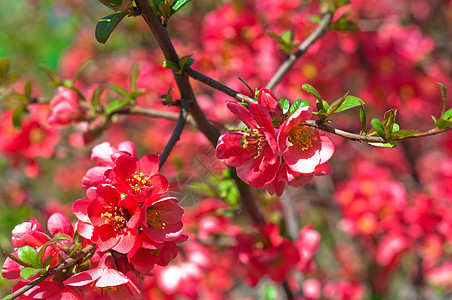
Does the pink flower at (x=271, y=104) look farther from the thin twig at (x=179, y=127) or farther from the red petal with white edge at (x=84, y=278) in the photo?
the red petal with white edge at (x=84, y=278)

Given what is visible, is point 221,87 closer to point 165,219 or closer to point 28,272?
point 165,219

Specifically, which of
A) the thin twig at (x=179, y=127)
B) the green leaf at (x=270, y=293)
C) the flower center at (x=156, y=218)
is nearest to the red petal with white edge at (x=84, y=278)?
the flower center at (x=156, y=218)

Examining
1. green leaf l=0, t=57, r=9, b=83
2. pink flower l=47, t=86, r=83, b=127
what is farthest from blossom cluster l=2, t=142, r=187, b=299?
green leaf l=0, t=57, r=9, b=83

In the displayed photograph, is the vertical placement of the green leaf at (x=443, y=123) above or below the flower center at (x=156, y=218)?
below

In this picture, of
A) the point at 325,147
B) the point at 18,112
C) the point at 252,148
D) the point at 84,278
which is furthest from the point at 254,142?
the point at 18,112

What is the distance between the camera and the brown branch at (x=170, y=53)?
2.13 feet

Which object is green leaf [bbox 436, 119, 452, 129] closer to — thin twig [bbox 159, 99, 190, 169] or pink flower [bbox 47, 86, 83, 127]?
thin twig [bbox 159, 99, 190, 169]

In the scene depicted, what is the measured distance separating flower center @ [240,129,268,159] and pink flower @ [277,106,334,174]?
0.14 feet

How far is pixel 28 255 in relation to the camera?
590 mm

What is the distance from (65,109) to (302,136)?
668 mm

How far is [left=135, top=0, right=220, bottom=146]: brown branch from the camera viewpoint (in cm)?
65

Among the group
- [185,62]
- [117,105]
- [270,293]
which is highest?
[185,62]

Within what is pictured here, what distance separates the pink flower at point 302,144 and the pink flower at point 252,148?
0.02m

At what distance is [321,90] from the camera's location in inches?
78.1
